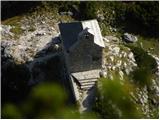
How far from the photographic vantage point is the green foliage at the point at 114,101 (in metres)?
48.8

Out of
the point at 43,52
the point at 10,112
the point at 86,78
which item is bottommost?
the point at 10,112

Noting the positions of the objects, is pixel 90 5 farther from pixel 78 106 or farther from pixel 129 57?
pixel 78 106

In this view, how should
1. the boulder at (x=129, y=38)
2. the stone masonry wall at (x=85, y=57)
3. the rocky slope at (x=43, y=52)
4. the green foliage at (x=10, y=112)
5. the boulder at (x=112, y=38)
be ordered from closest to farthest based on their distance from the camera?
the stone masonry wall at (x=85, y=57)
the green foliage at (x=10, y=112)
the rocky slope at (x=43, y=52)
the boulder at (x=112, y=38)
the boulder at (x=129, y=38)

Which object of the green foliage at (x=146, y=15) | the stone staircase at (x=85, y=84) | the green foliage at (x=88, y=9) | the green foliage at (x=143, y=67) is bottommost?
the green foliage at (x=143, y=67)

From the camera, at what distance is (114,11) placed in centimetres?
6291

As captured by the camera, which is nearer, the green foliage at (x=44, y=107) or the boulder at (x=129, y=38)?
the green foliage at (x=44, y=107)

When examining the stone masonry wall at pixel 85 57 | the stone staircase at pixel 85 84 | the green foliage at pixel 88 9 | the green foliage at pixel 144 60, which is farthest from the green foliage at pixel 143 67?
the green foliage at pixel 88 9

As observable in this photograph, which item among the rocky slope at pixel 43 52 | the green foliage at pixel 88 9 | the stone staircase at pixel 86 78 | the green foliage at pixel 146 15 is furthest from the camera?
the green foliage at pixel 146 15

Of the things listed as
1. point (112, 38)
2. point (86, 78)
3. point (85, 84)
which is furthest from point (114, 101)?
point (112, 38)

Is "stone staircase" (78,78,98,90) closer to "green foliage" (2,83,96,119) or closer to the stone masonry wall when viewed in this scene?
the stone masonry wall

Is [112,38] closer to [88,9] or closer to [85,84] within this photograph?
[88,9]

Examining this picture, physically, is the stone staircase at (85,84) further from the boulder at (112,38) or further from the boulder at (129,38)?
the boulder at (129,38)

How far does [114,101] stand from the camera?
5006cm

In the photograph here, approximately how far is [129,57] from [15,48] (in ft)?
38.1
